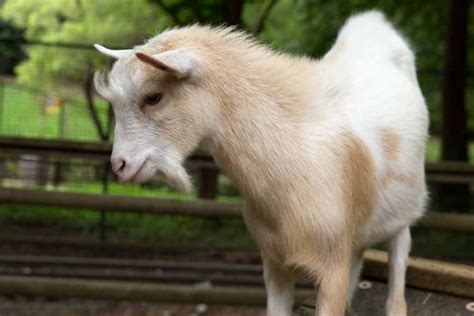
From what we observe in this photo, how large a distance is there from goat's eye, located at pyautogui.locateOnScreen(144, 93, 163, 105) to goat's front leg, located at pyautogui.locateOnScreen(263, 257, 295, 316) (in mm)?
985

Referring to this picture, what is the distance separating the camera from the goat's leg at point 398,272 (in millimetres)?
3623

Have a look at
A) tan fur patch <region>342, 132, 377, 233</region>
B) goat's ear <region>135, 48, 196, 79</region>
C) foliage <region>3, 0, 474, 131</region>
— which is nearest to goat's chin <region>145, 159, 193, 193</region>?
goat's ear <region>135, 48, 196, 79</region>

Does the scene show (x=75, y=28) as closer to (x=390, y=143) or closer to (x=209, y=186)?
(x=209, y=186)

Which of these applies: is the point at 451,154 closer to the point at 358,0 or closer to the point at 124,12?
the point at 358,0

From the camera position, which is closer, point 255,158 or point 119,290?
point 255,158

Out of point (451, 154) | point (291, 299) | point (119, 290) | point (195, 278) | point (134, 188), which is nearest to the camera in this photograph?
point (291, 299)

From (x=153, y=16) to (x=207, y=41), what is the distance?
26.0ft

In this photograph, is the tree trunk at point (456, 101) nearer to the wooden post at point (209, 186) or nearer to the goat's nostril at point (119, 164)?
the wooden post at point (209, 186)

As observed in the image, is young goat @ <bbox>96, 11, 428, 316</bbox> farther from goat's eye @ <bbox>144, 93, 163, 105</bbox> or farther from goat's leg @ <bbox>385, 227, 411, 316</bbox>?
goat's leg @ <bbox>385, 227, 411, 316</bbox>

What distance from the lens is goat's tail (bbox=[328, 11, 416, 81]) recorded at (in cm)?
371

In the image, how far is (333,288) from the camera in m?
3.00

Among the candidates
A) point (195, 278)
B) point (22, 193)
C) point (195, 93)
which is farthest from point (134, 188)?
point (195, 93)


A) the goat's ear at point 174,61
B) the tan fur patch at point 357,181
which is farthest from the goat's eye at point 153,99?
the tan fur patch at point 357,181

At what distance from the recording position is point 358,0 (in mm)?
9914
